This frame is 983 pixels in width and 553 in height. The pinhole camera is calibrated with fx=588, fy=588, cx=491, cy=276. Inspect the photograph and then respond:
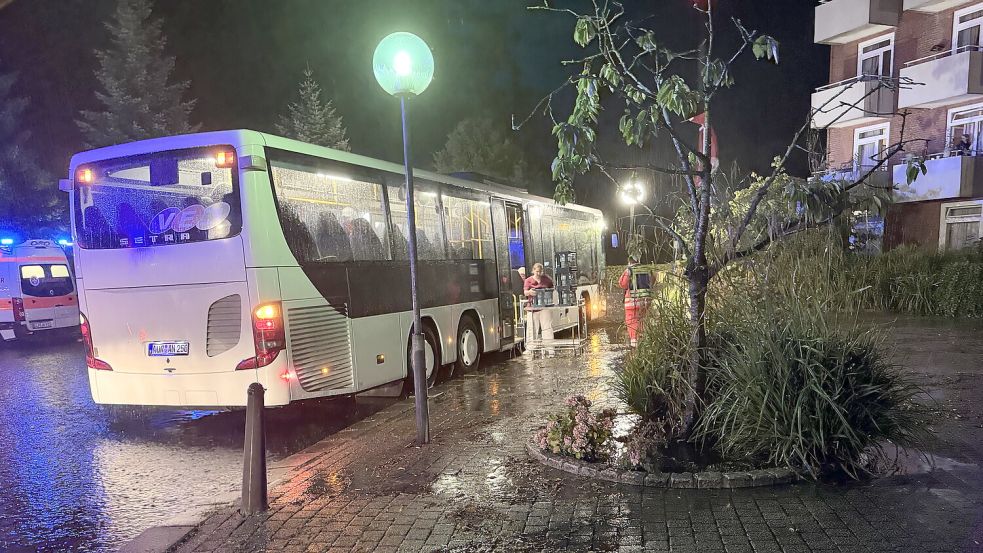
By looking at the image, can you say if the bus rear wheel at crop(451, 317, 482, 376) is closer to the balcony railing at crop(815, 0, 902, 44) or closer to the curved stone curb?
the curved stone curb

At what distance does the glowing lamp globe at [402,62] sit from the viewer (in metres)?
5.87

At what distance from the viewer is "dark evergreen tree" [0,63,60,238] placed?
90.5 ft

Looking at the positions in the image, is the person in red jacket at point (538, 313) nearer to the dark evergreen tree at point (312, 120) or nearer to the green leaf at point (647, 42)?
the green leaf at point (647, 42)

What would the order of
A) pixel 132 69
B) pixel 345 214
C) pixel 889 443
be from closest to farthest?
pixel 889 443 < pixel 345 214 < pixel 132 69

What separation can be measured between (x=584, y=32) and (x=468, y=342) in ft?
21.3

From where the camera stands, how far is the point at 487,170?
31438 millimetres

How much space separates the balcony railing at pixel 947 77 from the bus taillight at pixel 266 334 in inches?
795

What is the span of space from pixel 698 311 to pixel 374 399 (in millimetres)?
5374

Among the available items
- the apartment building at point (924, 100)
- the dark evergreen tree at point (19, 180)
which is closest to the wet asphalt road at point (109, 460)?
the apartment building at point (924, 100)

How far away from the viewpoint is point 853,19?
2153 centimetres

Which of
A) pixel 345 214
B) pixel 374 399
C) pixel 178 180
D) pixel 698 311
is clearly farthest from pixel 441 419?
pixel 178 180

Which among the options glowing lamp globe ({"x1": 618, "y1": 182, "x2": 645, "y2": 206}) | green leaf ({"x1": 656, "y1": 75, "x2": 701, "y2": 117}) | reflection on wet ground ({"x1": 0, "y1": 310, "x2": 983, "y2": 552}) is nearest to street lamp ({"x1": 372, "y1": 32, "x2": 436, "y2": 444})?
reflection on wet ground ({"x1": 0, "y1": 310, "x2": 983, "y2": 552})

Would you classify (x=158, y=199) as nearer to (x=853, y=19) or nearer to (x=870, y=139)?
(x=853, y=19)

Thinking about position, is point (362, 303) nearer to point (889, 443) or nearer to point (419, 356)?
point (419, 356)
